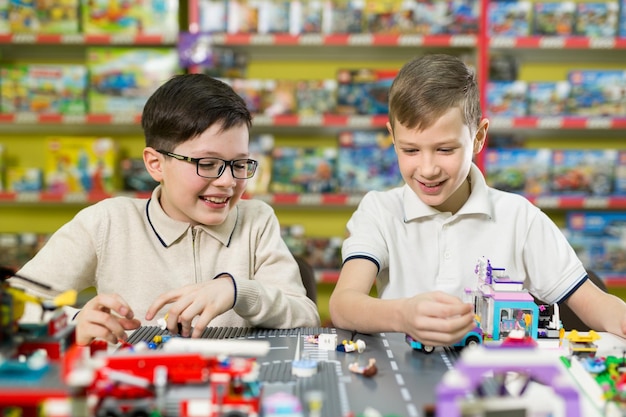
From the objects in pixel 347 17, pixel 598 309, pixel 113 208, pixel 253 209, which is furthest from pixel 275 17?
pixel 598 309

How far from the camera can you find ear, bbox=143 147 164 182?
1522 mm

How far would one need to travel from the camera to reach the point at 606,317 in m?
1.36

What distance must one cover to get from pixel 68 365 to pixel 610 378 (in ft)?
2.39

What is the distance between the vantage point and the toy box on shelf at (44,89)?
3.23 meters

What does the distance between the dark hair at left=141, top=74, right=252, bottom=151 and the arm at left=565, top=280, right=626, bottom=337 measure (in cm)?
85

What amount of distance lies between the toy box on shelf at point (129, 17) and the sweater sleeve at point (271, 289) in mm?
1885

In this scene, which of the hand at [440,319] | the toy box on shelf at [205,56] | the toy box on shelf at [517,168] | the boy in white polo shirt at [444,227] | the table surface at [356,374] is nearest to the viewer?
the table surface at [356,374]

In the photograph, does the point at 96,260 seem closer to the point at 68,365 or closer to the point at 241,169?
the point at 241,169

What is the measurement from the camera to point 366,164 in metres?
3.29

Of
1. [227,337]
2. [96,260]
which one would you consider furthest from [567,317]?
[96,260]

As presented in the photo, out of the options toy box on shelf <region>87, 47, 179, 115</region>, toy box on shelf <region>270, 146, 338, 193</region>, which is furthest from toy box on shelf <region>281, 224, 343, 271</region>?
toy box on shelf <region>87, 47, 179, 115</region>

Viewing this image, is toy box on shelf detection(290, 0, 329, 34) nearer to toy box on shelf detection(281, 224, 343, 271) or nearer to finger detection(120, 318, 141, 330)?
toy box on shelf detection(281, 224, 343, 271)

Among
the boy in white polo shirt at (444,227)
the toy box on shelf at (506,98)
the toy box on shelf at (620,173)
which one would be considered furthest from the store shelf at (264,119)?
the boy in white polo shirt at (444,227)

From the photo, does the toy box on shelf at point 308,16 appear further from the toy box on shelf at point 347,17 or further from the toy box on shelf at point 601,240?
the toy box on shelf at point 601,240
